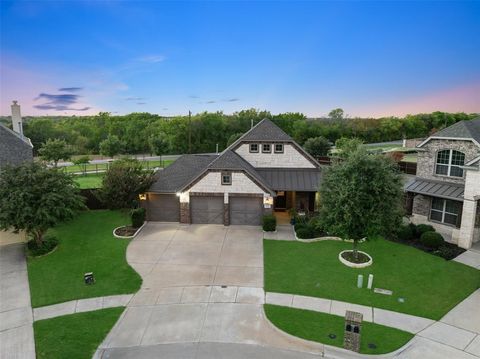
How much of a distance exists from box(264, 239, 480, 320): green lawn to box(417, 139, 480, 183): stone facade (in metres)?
6.18

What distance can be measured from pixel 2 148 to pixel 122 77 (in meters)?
13.7

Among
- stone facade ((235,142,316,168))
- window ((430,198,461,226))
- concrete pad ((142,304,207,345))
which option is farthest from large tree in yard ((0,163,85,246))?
window ((430,198,461,226))

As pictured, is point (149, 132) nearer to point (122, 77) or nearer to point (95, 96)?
point (95, 96)

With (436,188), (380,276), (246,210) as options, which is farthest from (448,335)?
(246,210)

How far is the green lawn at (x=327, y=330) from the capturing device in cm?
1137

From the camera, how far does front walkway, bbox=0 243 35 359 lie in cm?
1139

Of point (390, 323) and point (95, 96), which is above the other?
point (95, 96)

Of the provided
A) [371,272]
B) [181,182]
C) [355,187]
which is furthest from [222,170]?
[371,272]

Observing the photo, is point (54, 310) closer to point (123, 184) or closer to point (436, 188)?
point (123, 184)

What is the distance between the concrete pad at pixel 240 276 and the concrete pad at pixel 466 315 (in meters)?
7.88

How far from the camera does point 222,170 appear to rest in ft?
77.2

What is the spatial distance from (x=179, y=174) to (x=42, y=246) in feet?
35.1

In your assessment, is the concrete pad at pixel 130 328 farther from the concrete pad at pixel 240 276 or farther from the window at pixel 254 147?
the window at pixel 254 147

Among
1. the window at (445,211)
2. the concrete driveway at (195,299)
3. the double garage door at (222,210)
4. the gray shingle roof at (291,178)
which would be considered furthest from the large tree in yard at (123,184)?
the window at (445,211)
